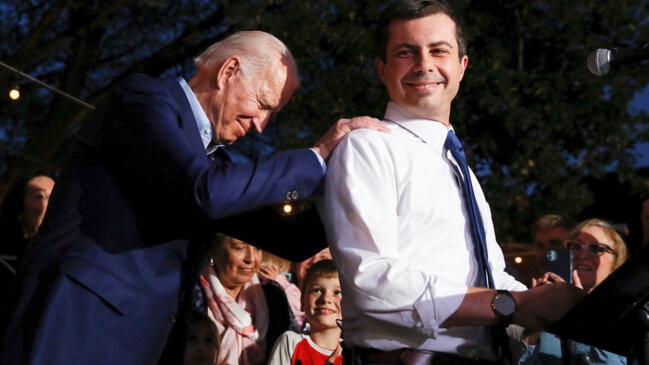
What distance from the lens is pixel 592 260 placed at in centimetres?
531

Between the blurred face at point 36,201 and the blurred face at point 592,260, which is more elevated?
the blurred face at point 36,201

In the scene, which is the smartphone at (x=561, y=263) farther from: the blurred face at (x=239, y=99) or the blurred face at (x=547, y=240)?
the blurred face at (x=239, y=99)

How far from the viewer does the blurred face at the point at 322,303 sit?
5.05m

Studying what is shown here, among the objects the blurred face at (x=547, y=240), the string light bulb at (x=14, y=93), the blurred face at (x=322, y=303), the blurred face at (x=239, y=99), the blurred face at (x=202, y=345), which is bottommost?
the blurred face at (x=202, y=345)

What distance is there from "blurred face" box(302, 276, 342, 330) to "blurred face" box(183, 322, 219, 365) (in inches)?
20.9

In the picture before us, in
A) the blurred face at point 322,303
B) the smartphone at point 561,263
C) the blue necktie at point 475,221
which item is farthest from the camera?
the blurred face at point 322,303

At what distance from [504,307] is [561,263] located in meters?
2.48

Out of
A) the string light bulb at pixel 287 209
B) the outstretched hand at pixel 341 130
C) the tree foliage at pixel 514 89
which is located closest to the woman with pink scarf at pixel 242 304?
the string light bulb at pixel 287 209

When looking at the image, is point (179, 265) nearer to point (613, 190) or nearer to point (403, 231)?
point (403, 231)

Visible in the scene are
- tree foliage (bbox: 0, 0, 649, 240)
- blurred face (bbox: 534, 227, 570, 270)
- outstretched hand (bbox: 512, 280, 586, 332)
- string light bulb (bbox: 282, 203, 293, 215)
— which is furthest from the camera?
tree foliage (bbox: 0, 0, 649, 240)

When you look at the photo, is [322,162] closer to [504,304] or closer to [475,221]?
[475,221]

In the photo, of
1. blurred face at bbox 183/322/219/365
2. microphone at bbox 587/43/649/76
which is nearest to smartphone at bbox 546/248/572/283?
blurred face at bbox 183/322/219/365

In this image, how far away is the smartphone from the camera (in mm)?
4746

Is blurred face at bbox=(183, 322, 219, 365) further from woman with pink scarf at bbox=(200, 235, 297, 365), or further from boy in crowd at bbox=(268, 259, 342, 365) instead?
boy in crowd at bbox=(268, 259, 342, 365)
